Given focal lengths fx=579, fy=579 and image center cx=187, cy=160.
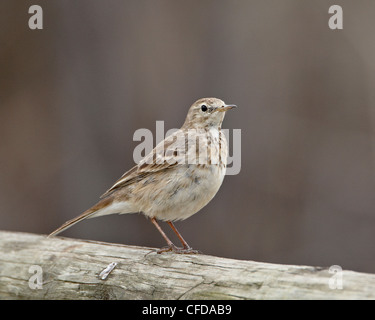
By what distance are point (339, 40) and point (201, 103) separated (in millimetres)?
3233

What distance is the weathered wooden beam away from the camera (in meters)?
2.83

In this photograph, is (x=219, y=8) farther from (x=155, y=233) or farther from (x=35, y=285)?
(x=35, y=285)

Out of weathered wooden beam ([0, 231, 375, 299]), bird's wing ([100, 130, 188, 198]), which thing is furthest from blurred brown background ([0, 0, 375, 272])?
weathered wooden beam ([0, 231, 375, 299])

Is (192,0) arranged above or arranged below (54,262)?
above

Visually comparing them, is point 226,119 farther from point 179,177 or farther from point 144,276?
point 144,276

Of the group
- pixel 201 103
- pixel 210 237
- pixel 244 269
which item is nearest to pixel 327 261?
pixel 210 237

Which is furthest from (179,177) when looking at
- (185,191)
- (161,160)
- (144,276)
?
(144,276)

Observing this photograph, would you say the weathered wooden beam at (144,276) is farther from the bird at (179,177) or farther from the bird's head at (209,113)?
the bird's head at (209,113)

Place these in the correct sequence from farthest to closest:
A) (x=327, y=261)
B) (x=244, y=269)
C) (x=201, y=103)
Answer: (x=327, y=261)
(x=201, y=103)
(x=244, y=269)

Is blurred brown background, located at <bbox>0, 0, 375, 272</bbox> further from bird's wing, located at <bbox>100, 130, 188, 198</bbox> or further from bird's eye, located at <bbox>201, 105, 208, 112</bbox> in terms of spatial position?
bird's wing, located at <bbox>100, 130, 188, 198</bbox>

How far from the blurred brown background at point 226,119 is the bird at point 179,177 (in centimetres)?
223

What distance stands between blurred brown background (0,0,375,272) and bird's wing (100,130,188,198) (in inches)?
92.1

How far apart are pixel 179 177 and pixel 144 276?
139 cm

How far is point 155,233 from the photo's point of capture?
7.46 m
